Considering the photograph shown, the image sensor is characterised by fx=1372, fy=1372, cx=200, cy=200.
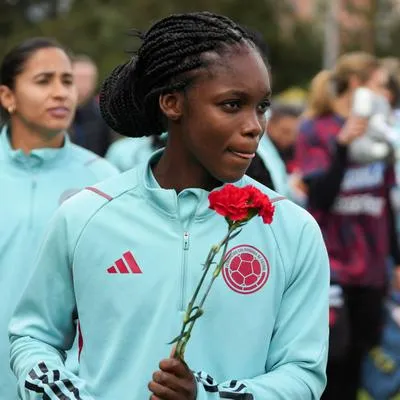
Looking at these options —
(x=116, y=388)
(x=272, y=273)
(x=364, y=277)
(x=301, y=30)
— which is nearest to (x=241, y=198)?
(x=272, y=273)

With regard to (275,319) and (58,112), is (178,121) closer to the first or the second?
(275,319)

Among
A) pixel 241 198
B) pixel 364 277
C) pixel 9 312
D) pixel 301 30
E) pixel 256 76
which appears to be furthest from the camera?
pixel 301 30

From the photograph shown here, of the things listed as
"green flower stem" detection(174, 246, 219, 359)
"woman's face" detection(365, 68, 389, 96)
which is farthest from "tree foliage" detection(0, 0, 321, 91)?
"green flower stem" detection(174, 246, 219, 359)

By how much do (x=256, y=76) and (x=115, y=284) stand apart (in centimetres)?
71

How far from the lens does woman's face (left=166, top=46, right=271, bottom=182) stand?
12.4ft

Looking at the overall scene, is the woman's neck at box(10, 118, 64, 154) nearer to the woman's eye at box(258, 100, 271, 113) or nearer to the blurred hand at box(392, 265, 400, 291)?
the woman's eye at box(258, 100, 271, 113)

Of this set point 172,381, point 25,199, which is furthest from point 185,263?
point 25,199

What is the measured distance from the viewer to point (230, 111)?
3.79 meters

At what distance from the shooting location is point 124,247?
3.92m

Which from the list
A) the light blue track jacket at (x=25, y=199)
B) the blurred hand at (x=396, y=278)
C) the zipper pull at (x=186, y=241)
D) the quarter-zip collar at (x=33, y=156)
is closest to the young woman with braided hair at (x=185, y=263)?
the zipper pull at (x=186, y=241)

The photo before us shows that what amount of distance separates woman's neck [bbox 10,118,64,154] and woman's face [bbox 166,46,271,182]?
109 inches

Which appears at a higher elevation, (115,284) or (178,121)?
(178,121)

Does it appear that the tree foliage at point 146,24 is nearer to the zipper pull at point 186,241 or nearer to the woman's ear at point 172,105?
the woman's ear at point 172,105

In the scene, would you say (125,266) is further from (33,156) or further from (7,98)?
(7,98)
